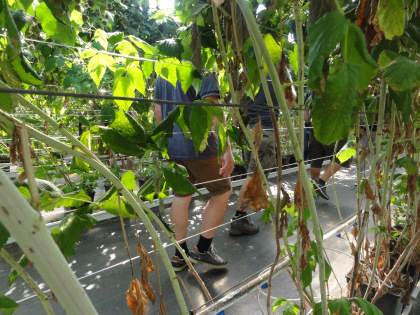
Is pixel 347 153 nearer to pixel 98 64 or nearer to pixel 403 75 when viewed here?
pixel 403 75

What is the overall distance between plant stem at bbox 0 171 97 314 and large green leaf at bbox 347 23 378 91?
43 centimetres

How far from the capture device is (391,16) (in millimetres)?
533

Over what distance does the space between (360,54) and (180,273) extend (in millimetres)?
1795

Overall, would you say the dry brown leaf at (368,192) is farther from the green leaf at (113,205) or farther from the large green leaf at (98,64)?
the large green leaf at (98,64)

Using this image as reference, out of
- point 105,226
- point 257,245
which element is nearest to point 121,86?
point 257,245

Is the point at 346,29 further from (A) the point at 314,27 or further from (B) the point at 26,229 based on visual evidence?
(B) the point at 26,229

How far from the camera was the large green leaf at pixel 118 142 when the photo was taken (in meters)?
0.54

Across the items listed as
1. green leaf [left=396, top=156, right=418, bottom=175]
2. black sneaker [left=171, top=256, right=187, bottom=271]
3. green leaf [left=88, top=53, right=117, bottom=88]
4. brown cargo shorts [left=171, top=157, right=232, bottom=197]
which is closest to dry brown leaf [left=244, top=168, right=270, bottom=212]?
green leaf [left=88, top=53, right=117, bottom=88]

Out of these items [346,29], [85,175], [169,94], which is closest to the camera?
[346,29]

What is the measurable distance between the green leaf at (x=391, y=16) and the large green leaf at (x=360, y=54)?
20cm

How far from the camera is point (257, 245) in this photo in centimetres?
224

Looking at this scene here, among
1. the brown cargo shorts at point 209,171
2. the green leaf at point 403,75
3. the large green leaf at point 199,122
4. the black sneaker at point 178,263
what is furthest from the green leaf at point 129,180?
the black sneaker at point 178,263

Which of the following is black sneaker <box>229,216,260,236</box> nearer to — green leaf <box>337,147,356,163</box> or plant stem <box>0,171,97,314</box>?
green leaf <box>337,147,356,163</box>

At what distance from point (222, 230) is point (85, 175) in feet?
5.24
